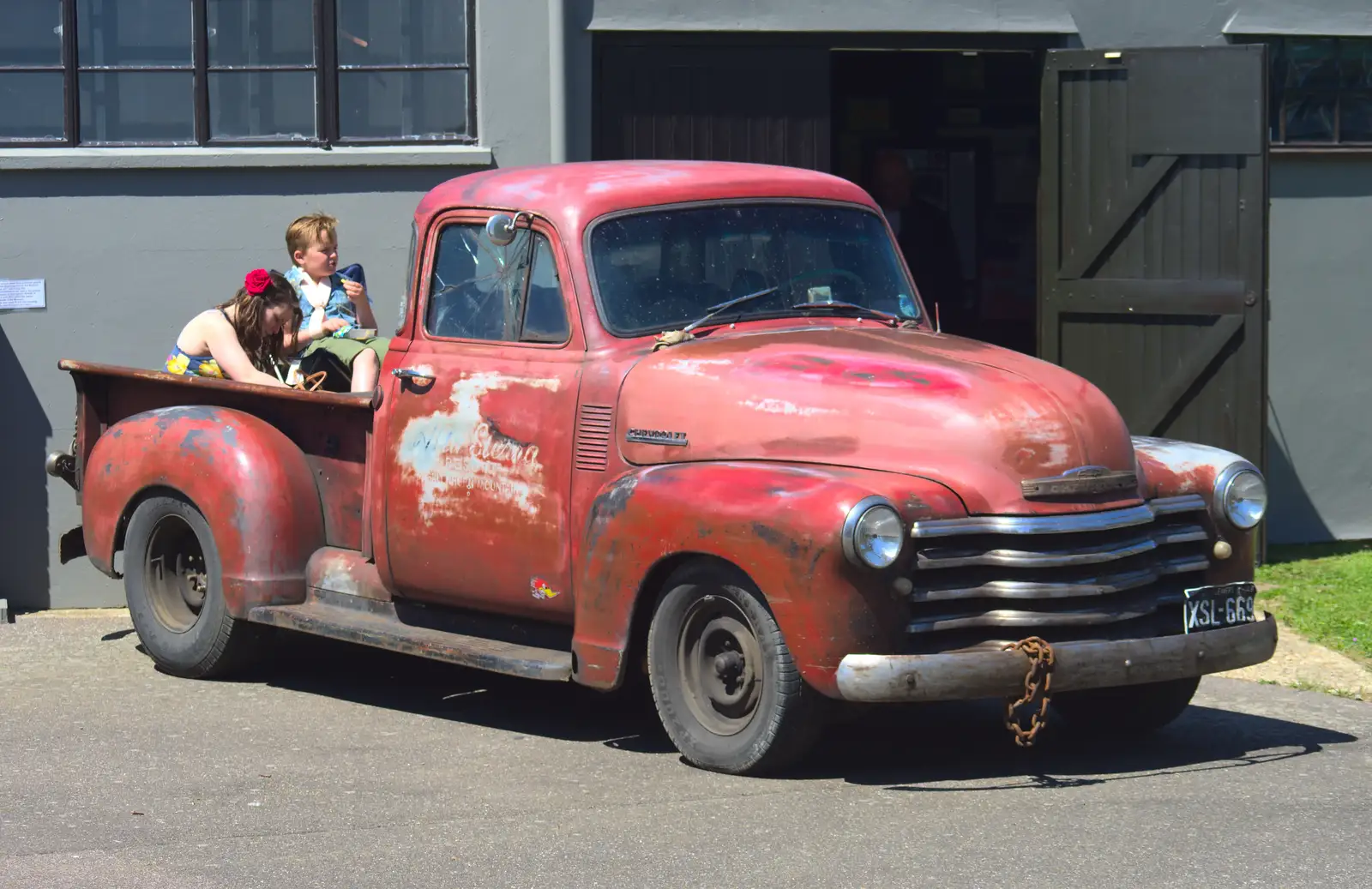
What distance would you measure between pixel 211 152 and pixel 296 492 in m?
3.16

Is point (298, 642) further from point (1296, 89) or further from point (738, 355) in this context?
point (1296, 89)

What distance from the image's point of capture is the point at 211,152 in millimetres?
10383

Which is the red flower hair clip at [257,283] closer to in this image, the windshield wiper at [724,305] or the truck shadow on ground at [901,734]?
the truck shadow on ground at [901,734]

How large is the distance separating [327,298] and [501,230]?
2538 mm

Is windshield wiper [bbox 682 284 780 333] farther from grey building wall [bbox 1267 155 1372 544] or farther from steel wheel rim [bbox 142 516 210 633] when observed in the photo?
grey building wall [bbox 1267 155 1372 544]

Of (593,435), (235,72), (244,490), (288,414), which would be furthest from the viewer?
(235,72)

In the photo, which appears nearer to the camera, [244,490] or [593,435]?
[593,435]

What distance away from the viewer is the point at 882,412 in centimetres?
621

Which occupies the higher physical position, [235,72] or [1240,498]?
[235,72]

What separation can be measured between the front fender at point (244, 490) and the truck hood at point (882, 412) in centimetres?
181

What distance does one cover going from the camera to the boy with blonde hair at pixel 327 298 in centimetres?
856

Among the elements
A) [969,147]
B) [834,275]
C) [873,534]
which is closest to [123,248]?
[834,275]

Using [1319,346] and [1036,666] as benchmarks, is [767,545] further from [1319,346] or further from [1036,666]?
[1319,346]

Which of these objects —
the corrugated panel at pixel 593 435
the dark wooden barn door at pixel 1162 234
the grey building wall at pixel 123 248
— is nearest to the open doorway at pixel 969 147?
the dark wooden barn door at pixel 1162 234
